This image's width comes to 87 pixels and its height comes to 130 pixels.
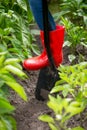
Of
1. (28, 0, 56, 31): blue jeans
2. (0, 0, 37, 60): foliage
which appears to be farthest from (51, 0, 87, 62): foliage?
(28, 0, 56, 31): blue jeans

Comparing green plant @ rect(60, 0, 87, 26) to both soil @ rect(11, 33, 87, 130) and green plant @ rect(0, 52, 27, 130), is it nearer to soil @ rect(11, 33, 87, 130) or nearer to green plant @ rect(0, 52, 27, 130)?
soil @ rect(11, 33, 87, 130)

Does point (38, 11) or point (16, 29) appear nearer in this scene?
point (38, 11)

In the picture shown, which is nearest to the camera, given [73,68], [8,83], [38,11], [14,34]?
[8,83]

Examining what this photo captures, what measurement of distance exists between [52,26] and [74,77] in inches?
19.0

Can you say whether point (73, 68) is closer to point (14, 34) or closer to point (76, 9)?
point (14, 34)

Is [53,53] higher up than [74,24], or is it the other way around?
[53,53]

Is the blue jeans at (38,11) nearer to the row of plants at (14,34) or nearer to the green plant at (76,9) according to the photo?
the row of plants at (14,34)

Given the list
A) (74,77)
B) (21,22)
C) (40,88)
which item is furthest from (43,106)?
(21,22)

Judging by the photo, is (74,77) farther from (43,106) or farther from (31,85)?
(31,85)

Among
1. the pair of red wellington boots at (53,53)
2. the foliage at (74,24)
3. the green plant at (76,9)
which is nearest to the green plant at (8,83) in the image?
the pair of red wellington boots at (53,53)

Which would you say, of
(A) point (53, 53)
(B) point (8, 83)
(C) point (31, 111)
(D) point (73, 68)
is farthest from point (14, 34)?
(B) point (8, 83)

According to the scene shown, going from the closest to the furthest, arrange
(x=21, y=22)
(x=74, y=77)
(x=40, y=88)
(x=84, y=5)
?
1. (x=74, y=77)
2. (x=40, y=88)
3. (x=21, y=22)
4. (x=84, y=5)

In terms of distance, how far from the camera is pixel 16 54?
1.94 metres

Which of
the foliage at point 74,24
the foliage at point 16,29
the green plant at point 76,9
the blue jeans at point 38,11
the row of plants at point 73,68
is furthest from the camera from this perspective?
the green plant at point 76,9
